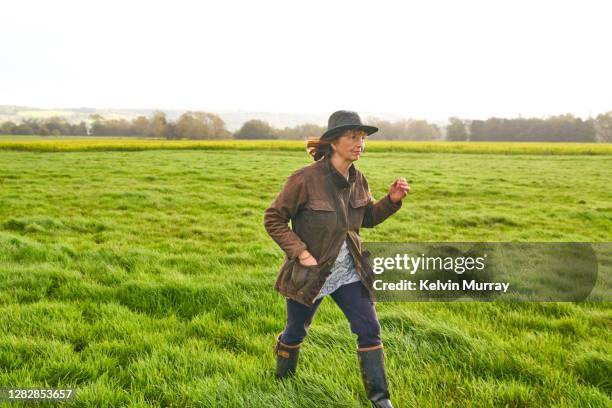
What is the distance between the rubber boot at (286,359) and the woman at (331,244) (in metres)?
0.18

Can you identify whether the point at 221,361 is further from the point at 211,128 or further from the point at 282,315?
the point at 211,128

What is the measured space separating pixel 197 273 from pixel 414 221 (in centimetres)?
643

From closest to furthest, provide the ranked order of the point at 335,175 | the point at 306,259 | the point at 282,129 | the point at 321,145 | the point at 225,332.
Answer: the point at 306,259
the point at 335,175
the point at 321,145
the point at 225,332
the point at 282,129

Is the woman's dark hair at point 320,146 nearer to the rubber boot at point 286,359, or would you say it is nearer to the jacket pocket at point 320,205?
the jacket pocket at point 320,205

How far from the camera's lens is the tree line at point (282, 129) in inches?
2368

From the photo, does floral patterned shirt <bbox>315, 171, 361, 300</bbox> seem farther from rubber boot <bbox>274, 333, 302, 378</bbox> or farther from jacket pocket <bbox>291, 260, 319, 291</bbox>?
rubber boot <bbox>274, 333, 302, 378</bbox>

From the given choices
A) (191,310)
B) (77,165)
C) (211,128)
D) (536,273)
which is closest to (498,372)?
(191,310)

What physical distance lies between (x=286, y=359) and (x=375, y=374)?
683 millimetres

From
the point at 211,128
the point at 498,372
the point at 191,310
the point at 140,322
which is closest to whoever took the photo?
the point at 498,372

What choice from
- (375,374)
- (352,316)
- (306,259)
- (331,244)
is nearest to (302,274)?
(306,259)

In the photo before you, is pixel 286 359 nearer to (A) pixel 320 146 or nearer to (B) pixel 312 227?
(B) pixel 312 227

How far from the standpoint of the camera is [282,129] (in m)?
63.7

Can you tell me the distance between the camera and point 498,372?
12.5ft

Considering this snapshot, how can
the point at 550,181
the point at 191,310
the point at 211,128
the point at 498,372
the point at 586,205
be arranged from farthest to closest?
the point at 211,128, the point at 550,181, the point at 586,205, the point at 191,310, the point at 498,372
